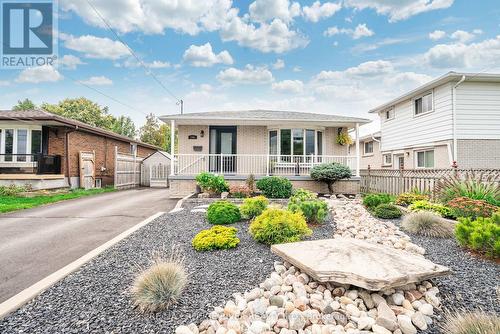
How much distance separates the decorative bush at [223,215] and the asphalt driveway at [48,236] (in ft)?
6.73

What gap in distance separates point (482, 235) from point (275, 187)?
6.28 meters

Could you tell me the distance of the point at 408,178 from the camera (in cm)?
920

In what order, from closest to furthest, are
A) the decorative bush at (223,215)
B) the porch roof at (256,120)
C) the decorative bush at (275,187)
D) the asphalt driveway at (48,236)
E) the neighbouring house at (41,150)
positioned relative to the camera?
1. the asphalt driveway at (48,236)
2. the decorative bush at (223,215)
3. the decorative bush at (275,187)
4. the porch roof at (256,120)
5. the neighbouring house at (41,150)

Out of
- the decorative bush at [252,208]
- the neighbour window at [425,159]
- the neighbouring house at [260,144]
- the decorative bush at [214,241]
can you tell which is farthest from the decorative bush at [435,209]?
the neighbour window at [425,159]

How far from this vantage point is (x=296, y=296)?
2439 mm

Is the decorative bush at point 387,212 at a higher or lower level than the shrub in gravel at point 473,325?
higher

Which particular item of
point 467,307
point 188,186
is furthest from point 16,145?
point 467,307

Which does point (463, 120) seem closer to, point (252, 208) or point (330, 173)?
point (330, 173)

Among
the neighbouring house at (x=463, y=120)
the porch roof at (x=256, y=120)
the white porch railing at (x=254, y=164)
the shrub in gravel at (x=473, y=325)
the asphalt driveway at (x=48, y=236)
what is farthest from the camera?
the white porch railing at (x=254, y=164)

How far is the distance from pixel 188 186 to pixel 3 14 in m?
9.66

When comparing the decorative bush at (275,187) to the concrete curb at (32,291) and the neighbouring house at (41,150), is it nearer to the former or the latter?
the concrete curb at (32,291)

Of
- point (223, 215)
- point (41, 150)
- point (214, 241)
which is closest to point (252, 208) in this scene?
point (223, 215)

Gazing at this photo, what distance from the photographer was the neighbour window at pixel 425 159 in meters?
12.2

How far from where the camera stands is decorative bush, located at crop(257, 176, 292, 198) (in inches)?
362
